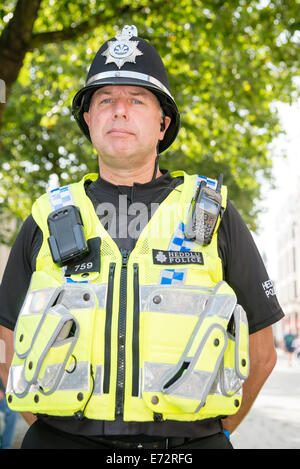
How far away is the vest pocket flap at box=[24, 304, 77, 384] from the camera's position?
2.14 metres

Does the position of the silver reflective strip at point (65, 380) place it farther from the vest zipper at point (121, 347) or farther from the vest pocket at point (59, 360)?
the vest zipper at point (121, 347)

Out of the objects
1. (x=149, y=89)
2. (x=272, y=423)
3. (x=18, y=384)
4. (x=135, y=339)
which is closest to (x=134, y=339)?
(x=135, y=339)

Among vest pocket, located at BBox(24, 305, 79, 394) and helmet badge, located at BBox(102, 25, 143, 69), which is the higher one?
helmet badge, located at BBox(102, 25, 143, 69)

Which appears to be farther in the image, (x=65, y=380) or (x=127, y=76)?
(x=127, y=76)

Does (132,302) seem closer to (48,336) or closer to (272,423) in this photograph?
(48,336)

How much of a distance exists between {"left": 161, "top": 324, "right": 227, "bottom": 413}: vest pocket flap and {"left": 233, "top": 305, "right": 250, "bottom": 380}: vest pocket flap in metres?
0.09

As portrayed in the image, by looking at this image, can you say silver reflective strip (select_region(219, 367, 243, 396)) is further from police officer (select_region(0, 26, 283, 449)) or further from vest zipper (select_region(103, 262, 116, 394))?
vest zipper (select_region(103, 262, 116, 394))

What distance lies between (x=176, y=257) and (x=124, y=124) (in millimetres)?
636

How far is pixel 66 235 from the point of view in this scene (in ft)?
7.70

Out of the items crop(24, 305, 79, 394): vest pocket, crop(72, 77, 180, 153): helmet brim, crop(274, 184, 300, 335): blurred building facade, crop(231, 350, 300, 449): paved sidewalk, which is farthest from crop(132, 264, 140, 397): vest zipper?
crop(274, 184, 300, 335): blurred building facade

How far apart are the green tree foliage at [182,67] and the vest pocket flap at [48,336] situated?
5.83 m

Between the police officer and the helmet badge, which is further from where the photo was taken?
the helmet badge

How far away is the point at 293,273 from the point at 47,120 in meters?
56.9
